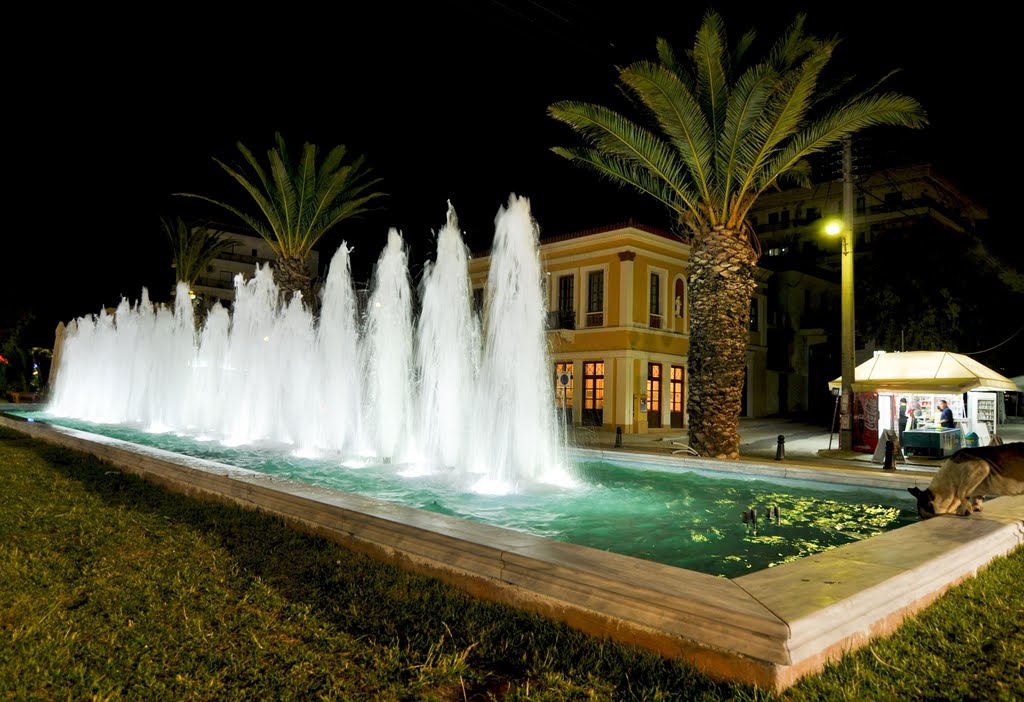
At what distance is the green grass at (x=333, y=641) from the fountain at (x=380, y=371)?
543cm

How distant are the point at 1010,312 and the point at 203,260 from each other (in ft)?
135

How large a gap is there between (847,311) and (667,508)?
36.6ft

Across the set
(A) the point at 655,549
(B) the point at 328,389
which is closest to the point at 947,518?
(A) the point at 655,549

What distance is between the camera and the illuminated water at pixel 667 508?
650 cm

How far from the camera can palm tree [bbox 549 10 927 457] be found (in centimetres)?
1376

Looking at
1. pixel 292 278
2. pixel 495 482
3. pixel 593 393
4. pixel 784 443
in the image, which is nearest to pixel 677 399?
pixel 593 393

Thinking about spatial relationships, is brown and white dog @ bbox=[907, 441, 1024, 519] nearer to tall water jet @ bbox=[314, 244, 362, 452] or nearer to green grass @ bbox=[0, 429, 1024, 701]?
green grass @ bbox=[0, 429, 1024, 701]

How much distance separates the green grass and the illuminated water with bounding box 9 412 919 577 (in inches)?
73.9

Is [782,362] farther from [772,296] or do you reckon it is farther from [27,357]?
[27,357]

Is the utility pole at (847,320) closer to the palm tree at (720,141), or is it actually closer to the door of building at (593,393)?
the palm tree at (720,141)

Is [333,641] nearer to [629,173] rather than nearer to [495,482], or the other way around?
[495,482]

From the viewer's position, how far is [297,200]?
2383cm

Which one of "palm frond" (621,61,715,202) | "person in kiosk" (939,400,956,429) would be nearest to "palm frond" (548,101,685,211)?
"palm frond" (621,61,715,202)

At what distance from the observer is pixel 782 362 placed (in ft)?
124
